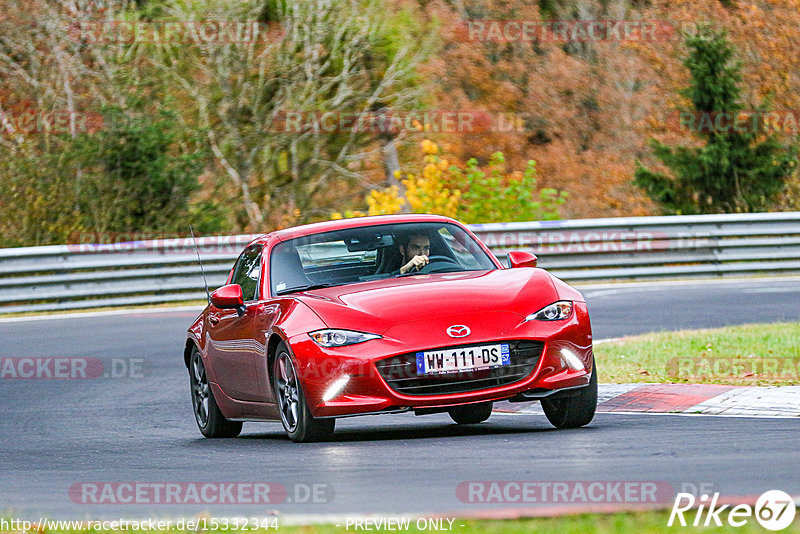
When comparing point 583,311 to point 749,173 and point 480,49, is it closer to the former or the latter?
point 749,173

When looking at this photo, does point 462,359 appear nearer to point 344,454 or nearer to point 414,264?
point 344,454

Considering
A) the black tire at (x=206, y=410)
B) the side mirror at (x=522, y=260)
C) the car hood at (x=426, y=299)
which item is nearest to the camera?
the car hood at (x=426, y=299)

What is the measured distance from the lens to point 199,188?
29.2m

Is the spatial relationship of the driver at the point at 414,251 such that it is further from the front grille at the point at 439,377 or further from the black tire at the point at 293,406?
the front grille at the point at 439,377

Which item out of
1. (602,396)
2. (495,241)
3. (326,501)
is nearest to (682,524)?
(326,501)

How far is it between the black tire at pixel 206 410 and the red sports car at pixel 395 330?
0.51 m

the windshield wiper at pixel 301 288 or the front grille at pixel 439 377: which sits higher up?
the front grille at pixel 439 377

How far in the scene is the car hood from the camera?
8.99 meters

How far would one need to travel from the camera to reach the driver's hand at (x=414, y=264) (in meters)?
10.2

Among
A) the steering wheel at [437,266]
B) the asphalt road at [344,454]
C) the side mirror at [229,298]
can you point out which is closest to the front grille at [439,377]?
the asphalt road at [344,454]

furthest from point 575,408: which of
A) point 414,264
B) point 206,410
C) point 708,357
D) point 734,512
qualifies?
point 708,357

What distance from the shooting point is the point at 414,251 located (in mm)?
10305

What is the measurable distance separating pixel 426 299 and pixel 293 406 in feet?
3.59

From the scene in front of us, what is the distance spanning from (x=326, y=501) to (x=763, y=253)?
64.4ft
